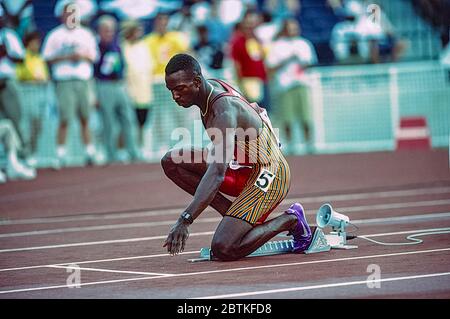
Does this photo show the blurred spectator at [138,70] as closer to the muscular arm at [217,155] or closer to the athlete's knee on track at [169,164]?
the athlete's knee on track at [169,164]

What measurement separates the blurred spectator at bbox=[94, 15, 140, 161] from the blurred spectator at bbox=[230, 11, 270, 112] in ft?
8.01

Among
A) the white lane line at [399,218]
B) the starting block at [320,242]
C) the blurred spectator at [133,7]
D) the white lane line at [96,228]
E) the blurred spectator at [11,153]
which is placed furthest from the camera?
the blurred spectator at [133,7]

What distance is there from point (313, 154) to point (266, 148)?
50.4 feet

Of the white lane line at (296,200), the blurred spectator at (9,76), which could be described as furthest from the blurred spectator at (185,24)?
the white lane line at (296,200)

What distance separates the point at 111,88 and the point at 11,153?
A: 3494 mm

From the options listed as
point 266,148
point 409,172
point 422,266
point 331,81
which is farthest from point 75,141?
point 422,266

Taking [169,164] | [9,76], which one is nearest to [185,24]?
[9,76]

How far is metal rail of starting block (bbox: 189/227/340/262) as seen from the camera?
9.72m

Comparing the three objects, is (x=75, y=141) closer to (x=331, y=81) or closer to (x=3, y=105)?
(x=3, y=105)

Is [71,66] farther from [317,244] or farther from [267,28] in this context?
[317,244]

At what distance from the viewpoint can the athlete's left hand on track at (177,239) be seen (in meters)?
8.58

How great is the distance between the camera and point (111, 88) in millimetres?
23359

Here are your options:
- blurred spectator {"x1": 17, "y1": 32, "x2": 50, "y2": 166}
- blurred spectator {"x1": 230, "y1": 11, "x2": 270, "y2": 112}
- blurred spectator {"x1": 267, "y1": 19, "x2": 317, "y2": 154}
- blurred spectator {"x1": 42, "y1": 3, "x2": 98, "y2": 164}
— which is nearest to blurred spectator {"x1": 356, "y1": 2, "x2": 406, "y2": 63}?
blurred spectator {"x1": 267, "y1": 19, "x2": 317, "y2": 154}

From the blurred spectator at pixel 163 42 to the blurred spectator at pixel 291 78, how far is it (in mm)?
2054
